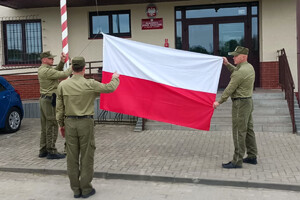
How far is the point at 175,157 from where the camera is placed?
673 centimetres

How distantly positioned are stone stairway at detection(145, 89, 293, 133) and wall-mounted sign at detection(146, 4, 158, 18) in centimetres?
475

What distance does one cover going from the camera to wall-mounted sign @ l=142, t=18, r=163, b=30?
12961mm

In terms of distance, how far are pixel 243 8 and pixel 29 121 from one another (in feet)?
28.6

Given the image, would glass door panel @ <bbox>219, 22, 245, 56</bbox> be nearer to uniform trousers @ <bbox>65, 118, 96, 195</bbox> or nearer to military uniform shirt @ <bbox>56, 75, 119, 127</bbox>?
military uniform shirt @ <bbox>56, 75, 119, 127</bbox>

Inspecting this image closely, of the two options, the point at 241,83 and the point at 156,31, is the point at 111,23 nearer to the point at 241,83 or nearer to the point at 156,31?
the point at 156,31

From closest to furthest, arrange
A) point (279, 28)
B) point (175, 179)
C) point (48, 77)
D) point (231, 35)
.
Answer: point (175, 179), point (48, 77), point (279, 28), point (231, 35)

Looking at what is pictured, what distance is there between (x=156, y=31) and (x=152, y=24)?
31cm

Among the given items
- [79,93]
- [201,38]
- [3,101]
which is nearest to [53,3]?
[3,101]

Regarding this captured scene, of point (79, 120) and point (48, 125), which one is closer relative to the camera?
point (79, 120)

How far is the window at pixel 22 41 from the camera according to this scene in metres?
13.8

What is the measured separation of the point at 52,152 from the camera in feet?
22.5

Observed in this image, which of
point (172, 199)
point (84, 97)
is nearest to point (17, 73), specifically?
point (84, 97)

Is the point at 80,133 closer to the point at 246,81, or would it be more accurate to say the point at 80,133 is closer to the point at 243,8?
the point at 246,81

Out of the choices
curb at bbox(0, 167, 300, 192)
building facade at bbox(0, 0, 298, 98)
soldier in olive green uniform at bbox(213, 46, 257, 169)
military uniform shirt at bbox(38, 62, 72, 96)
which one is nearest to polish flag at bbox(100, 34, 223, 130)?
soldier in olive green uniform at bbox(213, 46, 257, 169)
